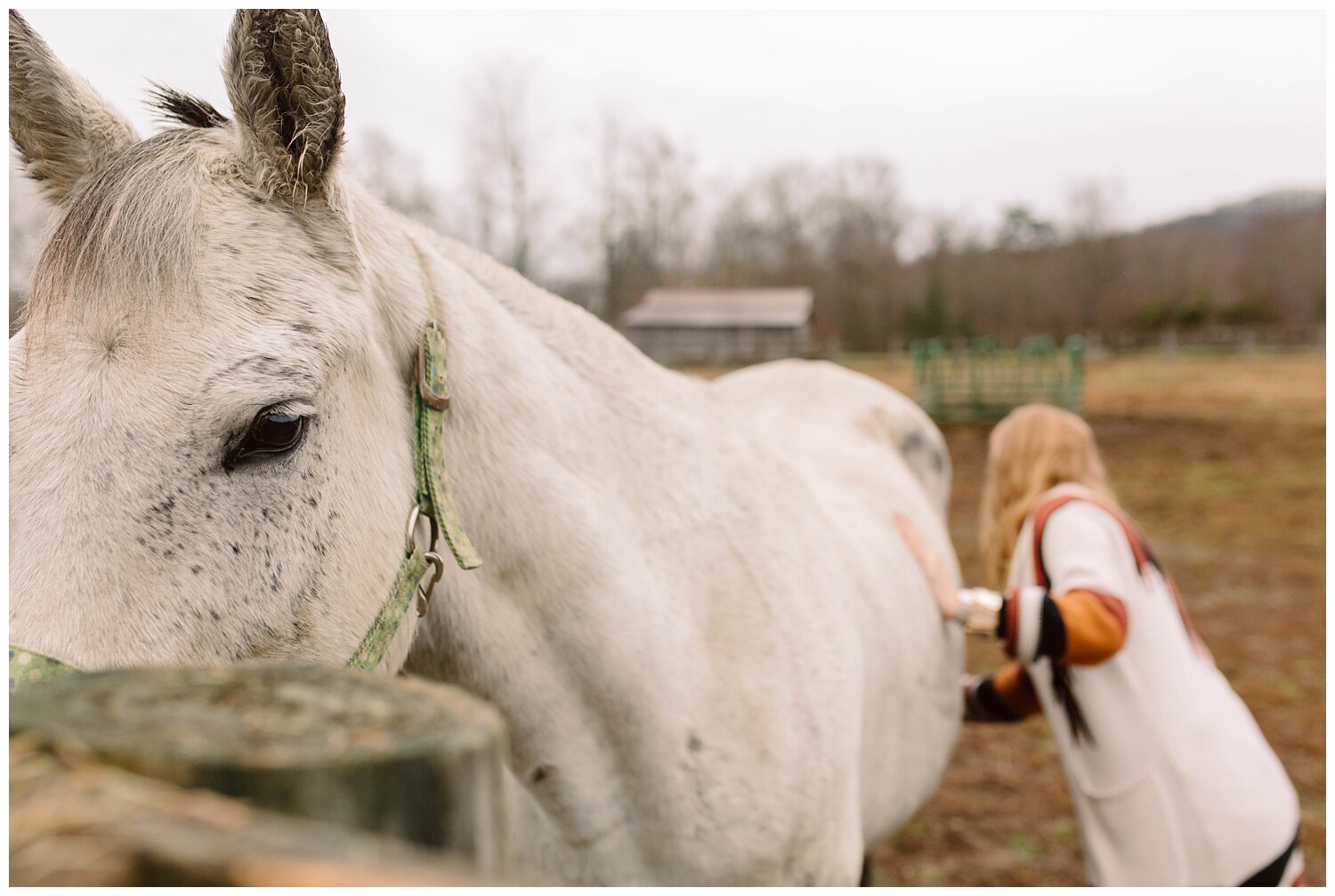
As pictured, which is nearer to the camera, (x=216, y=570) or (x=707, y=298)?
(x=216, y=570)

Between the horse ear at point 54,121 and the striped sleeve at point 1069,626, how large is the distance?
2.49m

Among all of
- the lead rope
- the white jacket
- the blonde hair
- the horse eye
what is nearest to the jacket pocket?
the white jacket

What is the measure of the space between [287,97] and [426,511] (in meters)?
0.72

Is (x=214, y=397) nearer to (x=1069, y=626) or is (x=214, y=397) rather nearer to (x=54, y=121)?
(x=54, y=121)

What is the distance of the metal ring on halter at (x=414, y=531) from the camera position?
1420 millimetres

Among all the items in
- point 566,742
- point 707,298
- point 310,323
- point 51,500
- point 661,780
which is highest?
point 707,298

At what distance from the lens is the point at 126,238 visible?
4.02 ft

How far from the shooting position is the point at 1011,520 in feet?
9.93

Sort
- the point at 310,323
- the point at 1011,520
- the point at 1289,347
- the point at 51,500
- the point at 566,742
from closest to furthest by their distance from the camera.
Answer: the point at 51,500, the point at 310,323, the point at 566,742, the point at 1011,520, the point at 1289,347

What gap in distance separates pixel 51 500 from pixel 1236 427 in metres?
19.5

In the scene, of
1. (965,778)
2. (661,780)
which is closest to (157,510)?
(661,780)

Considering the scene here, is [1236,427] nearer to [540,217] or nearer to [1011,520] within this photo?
[540,217]

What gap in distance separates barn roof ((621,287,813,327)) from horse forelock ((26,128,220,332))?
32710 mm

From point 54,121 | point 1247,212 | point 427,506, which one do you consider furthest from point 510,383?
point 1247,212
